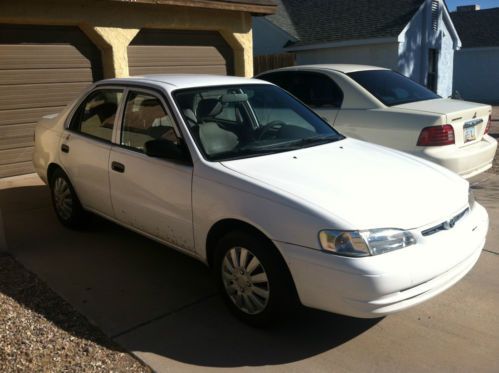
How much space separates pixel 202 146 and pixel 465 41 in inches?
1071

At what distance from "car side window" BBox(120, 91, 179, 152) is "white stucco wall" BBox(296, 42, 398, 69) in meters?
15.7

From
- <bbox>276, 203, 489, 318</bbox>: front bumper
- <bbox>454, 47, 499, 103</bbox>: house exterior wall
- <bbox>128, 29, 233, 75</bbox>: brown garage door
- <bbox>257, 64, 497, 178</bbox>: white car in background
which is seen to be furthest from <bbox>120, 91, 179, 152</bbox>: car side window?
<bbox>454, 47, 499, 103</bbox>: house exterior wall

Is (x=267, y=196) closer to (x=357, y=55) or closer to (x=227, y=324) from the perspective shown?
(x=227, y=324)

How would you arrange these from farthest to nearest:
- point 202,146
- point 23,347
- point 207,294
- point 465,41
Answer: point 465,41 < point 207,294 < point 202,146 < point 23,347

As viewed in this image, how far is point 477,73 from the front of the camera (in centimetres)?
2725

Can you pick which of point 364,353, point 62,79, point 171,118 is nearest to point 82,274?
point 171,118

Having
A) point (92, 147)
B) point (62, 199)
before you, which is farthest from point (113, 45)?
point (92, 147)

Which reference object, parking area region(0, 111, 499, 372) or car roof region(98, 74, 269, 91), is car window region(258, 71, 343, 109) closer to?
car roof region(98, 74, 269, 91)

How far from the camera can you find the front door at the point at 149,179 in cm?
402

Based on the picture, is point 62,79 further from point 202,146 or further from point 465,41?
point 465,41

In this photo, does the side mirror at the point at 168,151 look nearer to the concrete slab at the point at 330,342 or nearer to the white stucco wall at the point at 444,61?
the concrete slab at the point at 330,342

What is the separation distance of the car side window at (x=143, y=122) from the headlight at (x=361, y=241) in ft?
5.55

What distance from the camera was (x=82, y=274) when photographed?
4.66 m

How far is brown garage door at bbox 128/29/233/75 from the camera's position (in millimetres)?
9758
